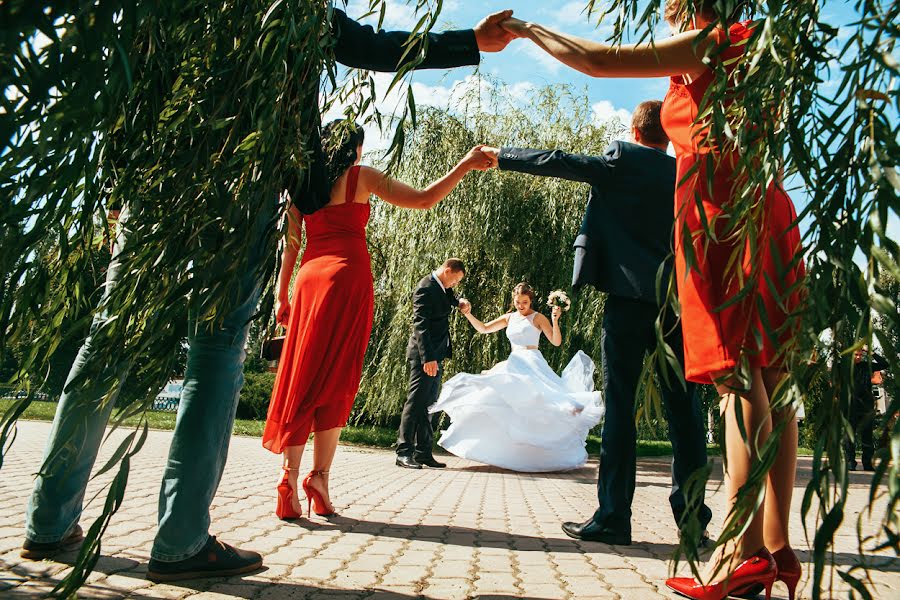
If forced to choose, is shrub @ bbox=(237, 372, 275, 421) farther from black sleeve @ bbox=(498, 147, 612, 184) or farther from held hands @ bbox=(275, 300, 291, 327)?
black sleeve @ bbox=(498, 147, 612, 184)

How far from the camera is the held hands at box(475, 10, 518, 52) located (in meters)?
2.76

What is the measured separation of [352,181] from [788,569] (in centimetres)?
296

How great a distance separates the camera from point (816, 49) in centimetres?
143

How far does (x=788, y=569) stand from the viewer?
7.49 feet

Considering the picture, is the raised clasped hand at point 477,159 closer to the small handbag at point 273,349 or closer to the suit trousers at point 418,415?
the small handbag at point 273,349

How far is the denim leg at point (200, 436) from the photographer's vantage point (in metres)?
2.35

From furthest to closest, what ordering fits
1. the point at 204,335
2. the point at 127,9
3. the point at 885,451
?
the point at 204,335, the point at 127,9, the point at 885,451

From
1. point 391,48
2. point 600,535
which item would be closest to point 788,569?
point 600,535

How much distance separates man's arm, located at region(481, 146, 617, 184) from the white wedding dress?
521cm

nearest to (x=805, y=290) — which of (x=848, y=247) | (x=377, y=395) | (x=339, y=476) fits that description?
(x=848, y=247)

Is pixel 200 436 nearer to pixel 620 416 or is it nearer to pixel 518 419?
pixel 620 416

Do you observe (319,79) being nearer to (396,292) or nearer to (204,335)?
(204,335)

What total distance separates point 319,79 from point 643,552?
267cm

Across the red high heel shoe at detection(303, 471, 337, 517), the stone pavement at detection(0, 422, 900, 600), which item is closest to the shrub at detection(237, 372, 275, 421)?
the stone pavement at detection(0, 422, 900, 600)
